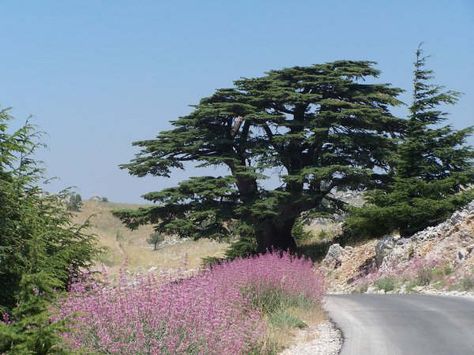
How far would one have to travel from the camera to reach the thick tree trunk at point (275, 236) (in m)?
32.6

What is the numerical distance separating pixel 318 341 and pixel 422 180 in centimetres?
1954

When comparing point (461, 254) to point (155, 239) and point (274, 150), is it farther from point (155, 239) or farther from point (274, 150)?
point (155, 239)

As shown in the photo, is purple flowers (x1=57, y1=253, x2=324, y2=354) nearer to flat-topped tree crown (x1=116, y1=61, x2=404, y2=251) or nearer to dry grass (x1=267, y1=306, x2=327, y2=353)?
dry grass (x1=267, y1=306, x2=327, y2=353)

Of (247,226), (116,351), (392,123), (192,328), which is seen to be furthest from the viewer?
(392,123)

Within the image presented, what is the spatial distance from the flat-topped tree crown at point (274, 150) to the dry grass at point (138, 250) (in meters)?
2.30

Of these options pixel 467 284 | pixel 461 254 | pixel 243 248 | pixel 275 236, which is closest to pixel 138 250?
pixel 243 248

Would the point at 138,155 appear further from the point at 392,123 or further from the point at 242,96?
the point at 392,123

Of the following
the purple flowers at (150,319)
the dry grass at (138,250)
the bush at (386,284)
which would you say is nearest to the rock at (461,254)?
the bush at (386,284)

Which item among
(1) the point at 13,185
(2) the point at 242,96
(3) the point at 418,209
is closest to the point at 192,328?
(1) the point at 13,185

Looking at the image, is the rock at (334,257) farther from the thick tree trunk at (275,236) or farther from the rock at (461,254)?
the rock at (461,254)

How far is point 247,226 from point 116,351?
77.3 feet

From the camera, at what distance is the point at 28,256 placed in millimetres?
7453

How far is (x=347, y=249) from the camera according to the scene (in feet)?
103

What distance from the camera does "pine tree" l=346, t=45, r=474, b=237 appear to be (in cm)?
2769
